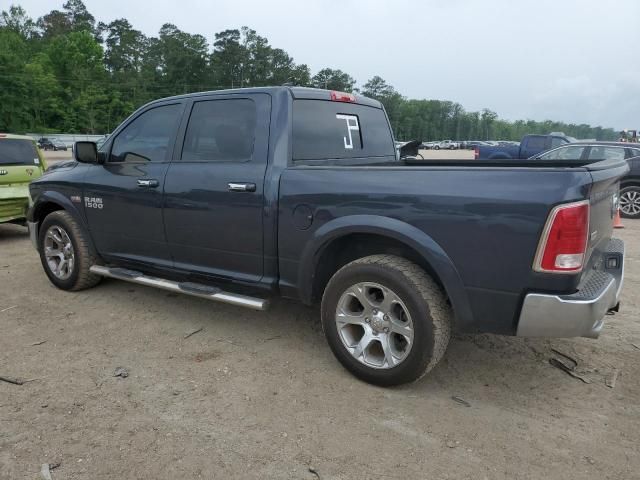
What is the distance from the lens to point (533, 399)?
3.11m

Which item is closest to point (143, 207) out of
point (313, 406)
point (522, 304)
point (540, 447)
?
point (313, 406)

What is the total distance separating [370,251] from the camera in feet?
11.1

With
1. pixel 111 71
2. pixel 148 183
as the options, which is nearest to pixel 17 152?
pixel 148 183

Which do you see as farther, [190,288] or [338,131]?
[338,131]

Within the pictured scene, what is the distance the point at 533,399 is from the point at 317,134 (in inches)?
90.7

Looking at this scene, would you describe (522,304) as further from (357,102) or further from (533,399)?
(357,102)

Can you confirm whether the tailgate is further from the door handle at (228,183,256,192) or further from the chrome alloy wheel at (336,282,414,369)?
the door handle at (228,183,256,192)

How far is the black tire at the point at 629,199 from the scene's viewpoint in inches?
423

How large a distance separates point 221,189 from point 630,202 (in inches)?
399

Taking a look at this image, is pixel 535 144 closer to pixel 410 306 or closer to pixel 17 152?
pixel 17 152

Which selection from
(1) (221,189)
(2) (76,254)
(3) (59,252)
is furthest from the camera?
(3) (59,252)

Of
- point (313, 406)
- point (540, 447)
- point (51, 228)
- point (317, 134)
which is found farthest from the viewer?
point (51, 228)

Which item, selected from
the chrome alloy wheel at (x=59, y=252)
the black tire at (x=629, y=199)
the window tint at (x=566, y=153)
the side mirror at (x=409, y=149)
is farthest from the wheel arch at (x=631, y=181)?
the chrome alloy wheel at (x=59, y=252)

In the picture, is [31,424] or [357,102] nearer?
[31,424]
